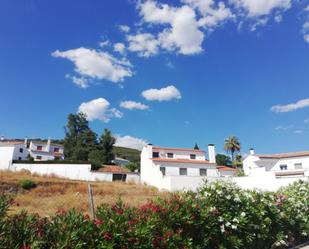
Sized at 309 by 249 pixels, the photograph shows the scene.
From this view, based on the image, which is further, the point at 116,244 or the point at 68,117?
the point at 68,117

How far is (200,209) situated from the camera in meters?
5.01

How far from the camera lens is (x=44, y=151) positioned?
2251 inches

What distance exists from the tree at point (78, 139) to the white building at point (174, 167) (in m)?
22.9

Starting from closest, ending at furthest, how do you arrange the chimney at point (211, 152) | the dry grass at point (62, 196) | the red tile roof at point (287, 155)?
1. the dry grass at point (62, 196)
2. the red tile roof at point (287, 155)
3. the chimney at point (211, 152)

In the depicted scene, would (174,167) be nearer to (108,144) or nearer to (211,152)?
(211,152)

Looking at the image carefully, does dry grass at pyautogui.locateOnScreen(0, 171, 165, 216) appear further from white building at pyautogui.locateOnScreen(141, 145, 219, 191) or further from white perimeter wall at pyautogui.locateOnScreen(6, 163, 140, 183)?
white perimeter wall at pyautogui.locateOnScreen(6, 163, 140, 183)

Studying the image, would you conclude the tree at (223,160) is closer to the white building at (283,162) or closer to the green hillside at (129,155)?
the green hillside at (129,155)

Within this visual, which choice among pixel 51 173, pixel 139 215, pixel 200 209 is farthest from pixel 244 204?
pixel 51 173

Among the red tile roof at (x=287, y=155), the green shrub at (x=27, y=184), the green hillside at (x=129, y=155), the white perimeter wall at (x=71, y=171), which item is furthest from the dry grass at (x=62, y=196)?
the green hillside at (x=129, y=155)

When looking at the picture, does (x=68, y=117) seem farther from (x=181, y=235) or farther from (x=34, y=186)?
(x=181, y=235)

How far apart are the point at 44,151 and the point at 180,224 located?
58.8 metres

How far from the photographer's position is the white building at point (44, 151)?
5559 centimetres

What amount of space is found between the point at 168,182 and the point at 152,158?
6.44 metres

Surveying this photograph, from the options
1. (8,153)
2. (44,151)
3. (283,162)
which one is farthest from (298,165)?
(44,151)
